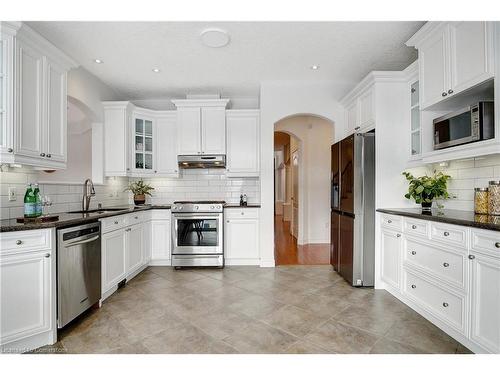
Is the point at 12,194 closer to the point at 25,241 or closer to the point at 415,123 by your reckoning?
the point at 25,241

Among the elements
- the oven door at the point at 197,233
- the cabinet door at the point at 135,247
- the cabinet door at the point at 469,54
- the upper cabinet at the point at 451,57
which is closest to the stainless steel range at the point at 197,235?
the oven door at the point at 197,233

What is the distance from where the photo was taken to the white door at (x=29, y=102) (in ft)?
6.56

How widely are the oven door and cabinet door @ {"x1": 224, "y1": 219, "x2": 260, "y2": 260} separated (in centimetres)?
18

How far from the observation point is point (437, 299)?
6.64 ft

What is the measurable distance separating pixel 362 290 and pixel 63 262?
9.76 ft

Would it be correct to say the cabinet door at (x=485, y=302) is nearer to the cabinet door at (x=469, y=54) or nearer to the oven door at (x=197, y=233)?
the cabinet door at (x=469, y=54)

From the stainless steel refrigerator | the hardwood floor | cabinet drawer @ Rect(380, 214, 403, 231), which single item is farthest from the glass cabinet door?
cabinet drawer @ Rect(380, 214, 403, 231)

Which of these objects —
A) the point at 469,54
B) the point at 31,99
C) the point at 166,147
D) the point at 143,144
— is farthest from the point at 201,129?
the point at 469,54

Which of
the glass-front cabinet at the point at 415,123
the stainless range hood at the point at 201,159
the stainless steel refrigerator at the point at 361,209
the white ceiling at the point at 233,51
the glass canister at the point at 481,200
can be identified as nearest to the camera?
the glass canister at the point at 481,200

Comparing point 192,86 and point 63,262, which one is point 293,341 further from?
point 192,86

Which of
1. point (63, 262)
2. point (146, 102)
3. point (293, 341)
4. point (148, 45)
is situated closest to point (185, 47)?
point (148, 45)

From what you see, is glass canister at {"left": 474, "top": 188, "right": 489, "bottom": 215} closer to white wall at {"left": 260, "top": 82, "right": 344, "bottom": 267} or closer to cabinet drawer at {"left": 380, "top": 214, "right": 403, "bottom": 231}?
cabinet drawer at {"left": 380, "top": 214, "right": 403, "bottom": 231}

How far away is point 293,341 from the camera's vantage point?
1.90m

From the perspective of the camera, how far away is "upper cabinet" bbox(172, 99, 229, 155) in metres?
4.00
